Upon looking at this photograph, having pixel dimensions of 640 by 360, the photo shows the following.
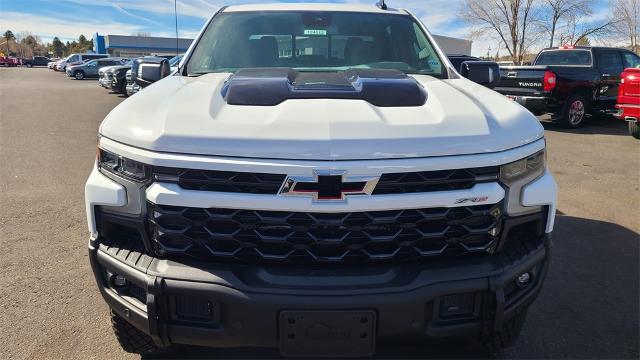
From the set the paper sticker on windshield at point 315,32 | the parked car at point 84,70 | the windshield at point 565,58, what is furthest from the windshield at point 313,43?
the parked car at point 84,70

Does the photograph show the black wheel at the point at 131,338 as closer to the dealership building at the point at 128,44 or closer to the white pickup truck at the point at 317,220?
the white pickup truck at the point at 317,220

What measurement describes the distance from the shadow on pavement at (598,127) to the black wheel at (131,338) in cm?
1100

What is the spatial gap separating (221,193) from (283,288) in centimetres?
44

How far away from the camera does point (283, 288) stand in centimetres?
196

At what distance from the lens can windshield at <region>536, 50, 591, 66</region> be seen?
39.6 ft

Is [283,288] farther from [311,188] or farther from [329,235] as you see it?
[311,188]

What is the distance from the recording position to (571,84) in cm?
1124

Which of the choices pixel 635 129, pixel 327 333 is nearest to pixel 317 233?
pixel 327 333

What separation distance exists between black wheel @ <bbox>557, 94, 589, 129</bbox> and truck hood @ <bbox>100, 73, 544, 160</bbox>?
399 inches

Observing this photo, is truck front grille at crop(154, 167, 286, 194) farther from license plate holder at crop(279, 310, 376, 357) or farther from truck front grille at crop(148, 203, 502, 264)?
license plate holder at crop(279, 310, 376, 357)

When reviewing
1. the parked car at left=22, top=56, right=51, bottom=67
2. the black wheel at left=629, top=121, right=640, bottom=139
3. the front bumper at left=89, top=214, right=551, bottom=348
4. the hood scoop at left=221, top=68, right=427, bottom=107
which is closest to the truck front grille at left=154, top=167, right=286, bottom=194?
the front bumper at left=89, top=214, right=551, bottom=348

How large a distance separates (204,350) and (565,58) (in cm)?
1236

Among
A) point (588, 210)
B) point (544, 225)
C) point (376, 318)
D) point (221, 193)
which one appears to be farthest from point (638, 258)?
point (221, 193)

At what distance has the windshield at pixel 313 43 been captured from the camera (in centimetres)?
341
